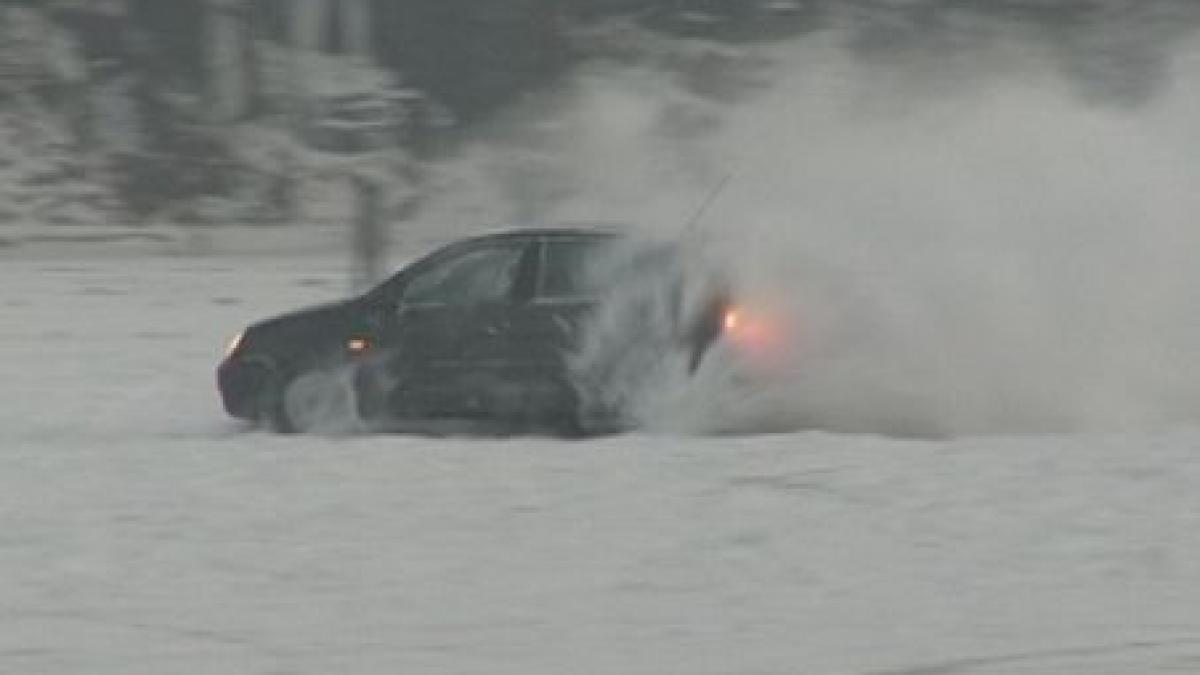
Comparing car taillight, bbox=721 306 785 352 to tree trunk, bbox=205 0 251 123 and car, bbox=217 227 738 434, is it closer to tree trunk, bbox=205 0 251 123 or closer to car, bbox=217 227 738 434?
car, bbox=217 227 738 434

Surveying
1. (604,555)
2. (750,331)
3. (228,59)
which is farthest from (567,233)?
(228,59)

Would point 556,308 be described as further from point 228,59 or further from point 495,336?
point 228,59

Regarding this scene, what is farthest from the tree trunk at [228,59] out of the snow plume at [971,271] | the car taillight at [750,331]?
the car taillight at [750,331]

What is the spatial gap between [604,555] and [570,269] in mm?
5031

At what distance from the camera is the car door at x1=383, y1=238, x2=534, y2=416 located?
13477 millimetres

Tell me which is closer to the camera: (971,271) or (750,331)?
(750,331)

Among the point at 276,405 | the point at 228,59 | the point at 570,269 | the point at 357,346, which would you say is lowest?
the point at 228,59

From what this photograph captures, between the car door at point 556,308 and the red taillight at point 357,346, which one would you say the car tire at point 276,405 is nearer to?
the red taillight at point 357,346

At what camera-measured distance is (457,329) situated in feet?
44.7

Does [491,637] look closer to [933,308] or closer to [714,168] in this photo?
[933,308]

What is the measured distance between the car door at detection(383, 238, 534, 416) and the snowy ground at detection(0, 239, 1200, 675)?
127 centimetres

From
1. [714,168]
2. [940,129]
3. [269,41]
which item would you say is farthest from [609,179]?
[269,41]

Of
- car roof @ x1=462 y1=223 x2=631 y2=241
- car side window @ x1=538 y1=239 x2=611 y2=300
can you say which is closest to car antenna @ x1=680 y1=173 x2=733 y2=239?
car roof @ x1=462 y1=223 x2=631 y2=241

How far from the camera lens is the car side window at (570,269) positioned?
13.6 meters
